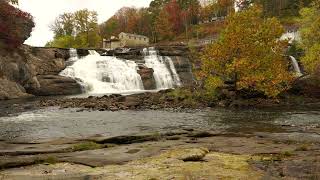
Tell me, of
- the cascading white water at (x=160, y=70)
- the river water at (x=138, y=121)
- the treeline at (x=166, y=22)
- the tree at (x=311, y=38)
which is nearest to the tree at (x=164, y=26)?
the treeline at (x=166, y=22)

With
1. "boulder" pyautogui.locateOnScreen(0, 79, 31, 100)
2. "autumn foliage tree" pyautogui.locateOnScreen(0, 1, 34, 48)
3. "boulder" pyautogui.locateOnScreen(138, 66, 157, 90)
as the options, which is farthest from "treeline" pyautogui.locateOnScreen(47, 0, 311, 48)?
"boulder" pyautogui.locateOnScreen(0, 79, 31, 100)

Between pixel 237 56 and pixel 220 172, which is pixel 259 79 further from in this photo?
pixel 220 172

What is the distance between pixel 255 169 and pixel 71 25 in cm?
10954

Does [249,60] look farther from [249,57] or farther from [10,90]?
[10,90]

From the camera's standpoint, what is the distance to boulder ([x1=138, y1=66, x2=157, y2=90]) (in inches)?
2253

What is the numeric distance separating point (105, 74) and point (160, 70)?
9642 mm

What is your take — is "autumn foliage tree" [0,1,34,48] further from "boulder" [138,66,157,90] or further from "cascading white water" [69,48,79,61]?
"boulder" [138,66,157,90]

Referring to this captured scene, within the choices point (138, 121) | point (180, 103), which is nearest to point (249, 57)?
point (180, 103)

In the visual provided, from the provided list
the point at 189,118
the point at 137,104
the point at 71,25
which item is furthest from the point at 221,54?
the point at 71,25

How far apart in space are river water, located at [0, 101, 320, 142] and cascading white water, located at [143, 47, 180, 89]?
1164 inches

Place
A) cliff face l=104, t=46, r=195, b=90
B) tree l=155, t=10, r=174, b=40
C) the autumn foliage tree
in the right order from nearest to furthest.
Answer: the autumn foliage tree < cliff face l=104, t=46, r=195, b=90 < tree l=155, t=10, r=174, b=40

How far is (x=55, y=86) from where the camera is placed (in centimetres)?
5231

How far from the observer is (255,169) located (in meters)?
10.3

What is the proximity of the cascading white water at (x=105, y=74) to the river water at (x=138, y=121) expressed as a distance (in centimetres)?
2315
